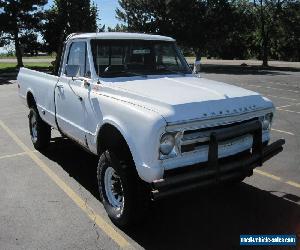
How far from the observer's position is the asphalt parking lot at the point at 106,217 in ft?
14.6

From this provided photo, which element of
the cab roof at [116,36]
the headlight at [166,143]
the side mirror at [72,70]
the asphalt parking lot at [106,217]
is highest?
the cab roof at [116,36]

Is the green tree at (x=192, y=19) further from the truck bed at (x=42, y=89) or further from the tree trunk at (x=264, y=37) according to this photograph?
the truck bed at (x=42, y=89)

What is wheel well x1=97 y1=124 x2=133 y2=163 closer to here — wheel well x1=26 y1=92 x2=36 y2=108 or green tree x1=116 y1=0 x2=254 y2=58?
wheel well x1=26 y1=92 x2=36 y2=108

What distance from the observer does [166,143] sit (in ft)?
13.2

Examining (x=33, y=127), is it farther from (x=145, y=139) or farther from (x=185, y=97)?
(x=145, y=139)

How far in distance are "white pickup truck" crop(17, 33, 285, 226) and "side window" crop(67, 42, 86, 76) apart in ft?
0.05

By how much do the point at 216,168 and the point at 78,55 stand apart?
9.83 feet

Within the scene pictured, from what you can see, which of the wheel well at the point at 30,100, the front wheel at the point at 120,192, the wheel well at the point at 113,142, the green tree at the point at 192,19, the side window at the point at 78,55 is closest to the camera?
the front wheel at the point at 120,192

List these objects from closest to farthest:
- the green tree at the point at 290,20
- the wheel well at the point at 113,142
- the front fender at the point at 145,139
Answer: the front fender at the point at 145,139
the wheel well at the point at 113,142
the green tree at the point at 290,20

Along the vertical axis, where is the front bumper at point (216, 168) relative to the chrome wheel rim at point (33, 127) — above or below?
above

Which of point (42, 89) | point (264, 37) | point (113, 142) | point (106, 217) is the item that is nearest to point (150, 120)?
point (113, 142)

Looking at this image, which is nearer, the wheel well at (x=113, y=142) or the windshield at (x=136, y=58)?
the wheel well at (x=113, y=142)

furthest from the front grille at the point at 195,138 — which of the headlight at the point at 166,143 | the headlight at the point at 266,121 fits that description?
the headlight at the point at 266,121

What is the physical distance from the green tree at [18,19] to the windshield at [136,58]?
35829 mm
